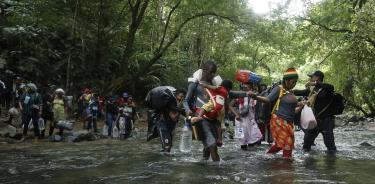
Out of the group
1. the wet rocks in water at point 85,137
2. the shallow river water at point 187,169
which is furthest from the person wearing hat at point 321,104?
the wet rocks in water at point 85,137

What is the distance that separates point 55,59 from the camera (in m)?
25.8

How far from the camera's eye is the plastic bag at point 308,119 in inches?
Result: 369

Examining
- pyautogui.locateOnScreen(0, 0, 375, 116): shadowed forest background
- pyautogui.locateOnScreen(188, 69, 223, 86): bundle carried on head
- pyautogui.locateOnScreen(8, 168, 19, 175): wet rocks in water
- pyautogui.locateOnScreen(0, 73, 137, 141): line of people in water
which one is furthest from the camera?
pyautogui.locateOnScreen(0, 0, 375, 116): shadowed forest background

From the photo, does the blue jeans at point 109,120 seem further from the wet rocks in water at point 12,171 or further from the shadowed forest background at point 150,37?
the wet rocks in water at point 12,171

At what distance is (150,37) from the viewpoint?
30109mm

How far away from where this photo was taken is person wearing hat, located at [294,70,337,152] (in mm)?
9727

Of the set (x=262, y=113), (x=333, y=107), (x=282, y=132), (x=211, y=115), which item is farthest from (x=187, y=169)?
(x=262, y=113)

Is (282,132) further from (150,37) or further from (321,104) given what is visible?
(150,37)

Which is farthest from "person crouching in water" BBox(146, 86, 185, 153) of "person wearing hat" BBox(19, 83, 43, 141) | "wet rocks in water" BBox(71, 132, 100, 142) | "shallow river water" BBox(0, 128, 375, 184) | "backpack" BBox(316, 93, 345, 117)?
"person wearing hat" BBox(19, 83, 43, 141)

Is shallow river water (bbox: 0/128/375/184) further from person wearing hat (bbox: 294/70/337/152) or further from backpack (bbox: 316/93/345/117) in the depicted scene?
backpack (bbox: 316/93/345/117)

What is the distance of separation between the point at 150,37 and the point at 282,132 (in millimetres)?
22762

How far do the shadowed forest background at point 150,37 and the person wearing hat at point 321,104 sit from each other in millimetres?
9207

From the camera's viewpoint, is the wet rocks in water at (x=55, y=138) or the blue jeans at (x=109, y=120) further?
the blue jeans at (x=109, y=120)

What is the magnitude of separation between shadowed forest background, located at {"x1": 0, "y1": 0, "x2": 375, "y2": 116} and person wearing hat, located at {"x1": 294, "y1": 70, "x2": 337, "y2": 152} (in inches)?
362
